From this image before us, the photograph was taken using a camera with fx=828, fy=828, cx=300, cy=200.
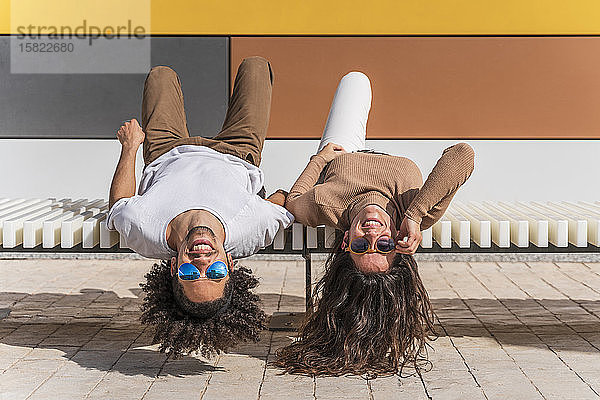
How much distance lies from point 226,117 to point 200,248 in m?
1.21

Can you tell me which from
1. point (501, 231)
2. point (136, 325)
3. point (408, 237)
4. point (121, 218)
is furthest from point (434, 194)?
point (136, 325)

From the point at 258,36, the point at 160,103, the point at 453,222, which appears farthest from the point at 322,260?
the point at 453,222

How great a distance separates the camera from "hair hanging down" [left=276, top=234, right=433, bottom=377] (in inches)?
114

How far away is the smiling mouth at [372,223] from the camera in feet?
9.31

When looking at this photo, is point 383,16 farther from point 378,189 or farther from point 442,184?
point 442,184

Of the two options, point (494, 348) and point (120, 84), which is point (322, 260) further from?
point (494, 348)

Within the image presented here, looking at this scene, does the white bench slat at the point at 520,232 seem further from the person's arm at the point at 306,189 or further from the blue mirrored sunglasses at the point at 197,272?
the blue mirrored sunglasses at the point at 197,272

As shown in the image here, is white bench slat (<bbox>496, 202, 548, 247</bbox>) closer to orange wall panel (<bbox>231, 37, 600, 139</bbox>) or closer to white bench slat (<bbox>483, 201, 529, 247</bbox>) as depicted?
white bench slat (<bbox>483, 201, 529, 247</bbox>)

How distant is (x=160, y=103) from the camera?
3803 millimetres

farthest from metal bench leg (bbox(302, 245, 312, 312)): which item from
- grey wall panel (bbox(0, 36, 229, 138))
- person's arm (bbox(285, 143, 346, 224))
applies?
grey wall panel (bbox(0, 36, 229, 138))

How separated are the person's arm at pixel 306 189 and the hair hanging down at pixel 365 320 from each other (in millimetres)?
212

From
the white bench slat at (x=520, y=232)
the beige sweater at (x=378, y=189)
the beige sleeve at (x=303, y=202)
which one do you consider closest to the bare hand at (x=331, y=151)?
the beige sweater at (x=378, y=189)

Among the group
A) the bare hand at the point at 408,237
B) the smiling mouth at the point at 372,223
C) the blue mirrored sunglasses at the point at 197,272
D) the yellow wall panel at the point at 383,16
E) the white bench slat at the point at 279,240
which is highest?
the yellow wall panel at the point at 383,16

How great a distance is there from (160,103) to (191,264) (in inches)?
50.5
